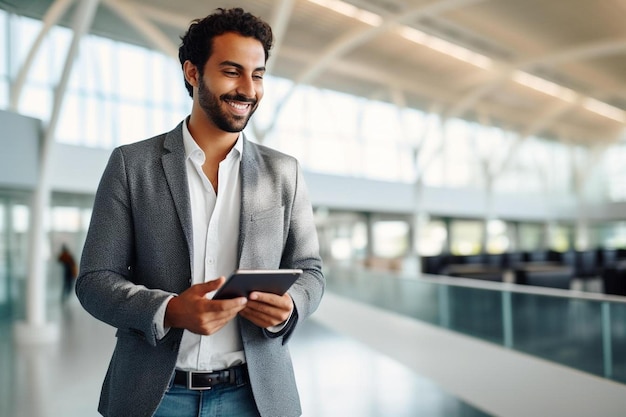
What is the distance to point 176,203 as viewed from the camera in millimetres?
1940

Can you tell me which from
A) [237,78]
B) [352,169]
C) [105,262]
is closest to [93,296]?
[105,262]

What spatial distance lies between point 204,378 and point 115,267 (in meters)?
0.50

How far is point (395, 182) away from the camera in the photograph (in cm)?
3294

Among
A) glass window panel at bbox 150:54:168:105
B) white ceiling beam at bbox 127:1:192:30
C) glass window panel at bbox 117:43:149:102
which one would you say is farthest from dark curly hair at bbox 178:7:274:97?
glass window panel at bbox 150:54:168:105

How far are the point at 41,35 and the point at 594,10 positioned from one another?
20.2 metres

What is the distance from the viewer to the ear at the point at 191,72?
2109 mm

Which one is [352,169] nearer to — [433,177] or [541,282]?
[433,177]

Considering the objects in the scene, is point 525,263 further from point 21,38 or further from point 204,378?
point 204,378

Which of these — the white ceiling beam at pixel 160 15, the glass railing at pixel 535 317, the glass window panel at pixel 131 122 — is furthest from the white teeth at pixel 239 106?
the white ceiling beam at pixel 160 15

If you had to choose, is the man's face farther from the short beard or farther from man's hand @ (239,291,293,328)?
man's hand @ (239,291,293,328)

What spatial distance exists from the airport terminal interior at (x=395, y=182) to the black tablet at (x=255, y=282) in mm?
1743

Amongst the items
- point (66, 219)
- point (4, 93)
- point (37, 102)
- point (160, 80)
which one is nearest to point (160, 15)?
point (160, 80)

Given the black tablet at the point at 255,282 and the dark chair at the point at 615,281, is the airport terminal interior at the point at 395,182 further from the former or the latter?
the black tablet at the point at 255,282

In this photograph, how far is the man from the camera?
189cm
